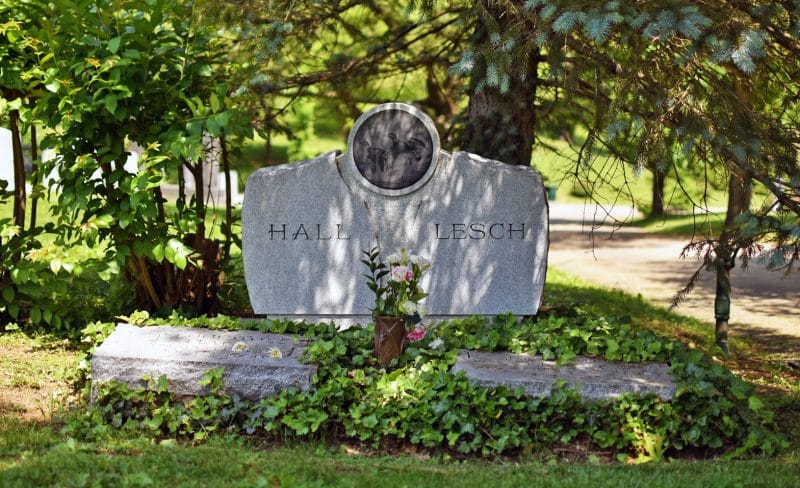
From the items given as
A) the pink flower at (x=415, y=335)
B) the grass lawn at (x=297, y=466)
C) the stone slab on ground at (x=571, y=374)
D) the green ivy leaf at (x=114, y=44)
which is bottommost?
the grass lawn at (x=297, y=466)

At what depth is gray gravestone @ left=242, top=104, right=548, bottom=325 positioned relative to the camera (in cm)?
721

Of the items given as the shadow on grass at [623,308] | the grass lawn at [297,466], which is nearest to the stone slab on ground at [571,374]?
the grass lawn at [297,466]

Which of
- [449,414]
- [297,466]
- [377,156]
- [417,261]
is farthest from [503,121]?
[297,466]

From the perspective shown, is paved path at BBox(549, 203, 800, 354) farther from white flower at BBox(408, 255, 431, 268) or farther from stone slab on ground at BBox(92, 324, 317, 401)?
stone slab on ground at BBox(92, 324, 317, 401)

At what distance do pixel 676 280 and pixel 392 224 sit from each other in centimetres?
739

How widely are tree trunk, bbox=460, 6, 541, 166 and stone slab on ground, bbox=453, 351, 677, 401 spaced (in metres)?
2.74

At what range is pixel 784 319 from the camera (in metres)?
10.6

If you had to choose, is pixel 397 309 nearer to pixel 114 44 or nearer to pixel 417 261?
pixel 417 261

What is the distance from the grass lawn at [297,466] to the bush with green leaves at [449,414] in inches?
4.4

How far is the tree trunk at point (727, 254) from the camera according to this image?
20.3 ft

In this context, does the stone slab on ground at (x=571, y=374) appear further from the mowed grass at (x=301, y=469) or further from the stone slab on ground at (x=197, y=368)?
the stone slab on ground at (x=197, y=368)

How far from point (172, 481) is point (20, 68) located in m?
3.80

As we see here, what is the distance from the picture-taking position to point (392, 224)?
7.25 m

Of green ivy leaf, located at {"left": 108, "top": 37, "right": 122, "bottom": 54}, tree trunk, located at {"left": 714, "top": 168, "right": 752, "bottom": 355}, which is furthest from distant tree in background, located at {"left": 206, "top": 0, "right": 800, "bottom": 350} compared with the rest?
green ivy leaf, located at {"left": 108, "top": 37, "right": 122, "bottom": 54}
